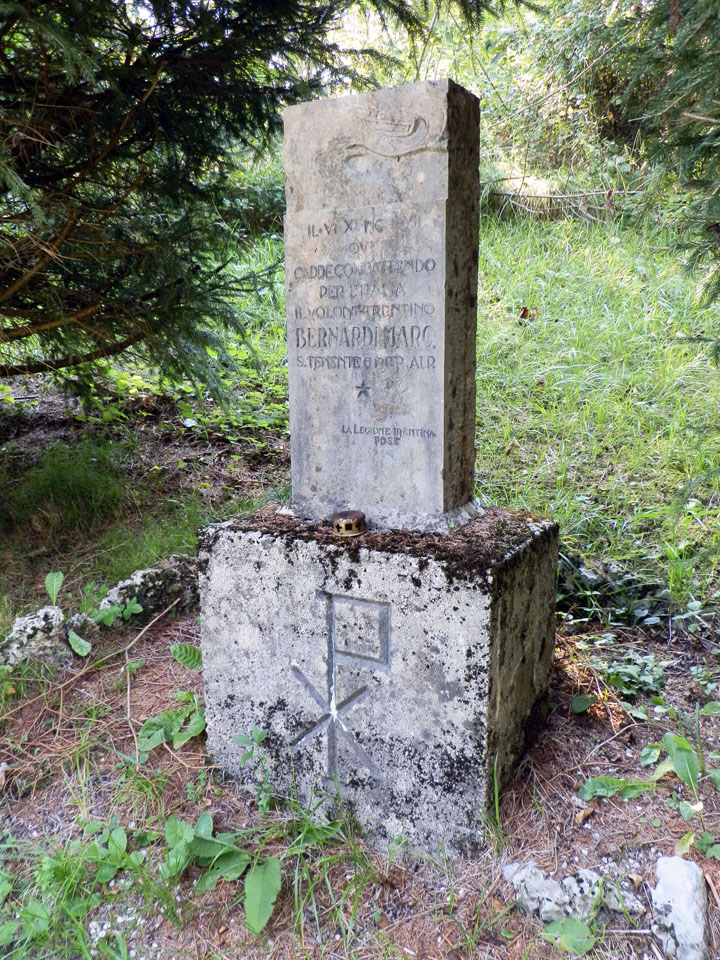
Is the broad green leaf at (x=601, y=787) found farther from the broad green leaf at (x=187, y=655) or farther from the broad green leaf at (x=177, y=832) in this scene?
the broad green leaf at (x=187, y=655)

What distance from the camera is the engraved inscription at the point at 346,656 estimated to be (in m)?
1.96

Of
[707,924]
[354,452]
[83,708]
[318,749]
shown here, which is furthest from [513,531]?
[83,708]

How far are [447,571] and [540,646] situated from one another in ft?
1.93

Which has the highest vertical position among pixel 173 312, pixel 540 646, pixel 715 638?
pixel 173 312

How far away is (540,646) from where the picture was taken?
7.16 feet

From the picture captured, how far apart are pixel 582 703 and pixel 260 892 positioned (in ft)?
3.81

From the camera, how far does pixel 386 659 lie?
1954mm

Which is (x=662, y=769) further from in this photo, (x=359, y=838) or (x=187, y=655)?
(x=187, y=655)

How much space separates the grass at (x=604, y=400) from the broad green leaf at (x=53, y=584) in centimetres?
203

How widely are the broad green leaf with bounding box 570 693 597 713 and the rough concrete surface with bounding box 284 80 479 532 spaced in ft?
2.42

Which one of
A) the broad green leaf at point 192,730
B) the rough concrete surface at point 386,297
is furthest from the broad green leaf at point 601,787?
the broad green leaf at point 192,730

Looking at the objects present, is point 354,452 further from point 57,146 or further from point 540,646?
point 57,146

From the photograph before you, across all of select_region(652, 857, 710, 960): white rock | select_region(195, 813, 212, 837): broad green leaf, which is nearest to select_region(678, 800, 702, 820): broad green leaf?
select_region(652, 857, 710, 960): white rock

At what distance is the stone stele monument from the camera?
1.84m
